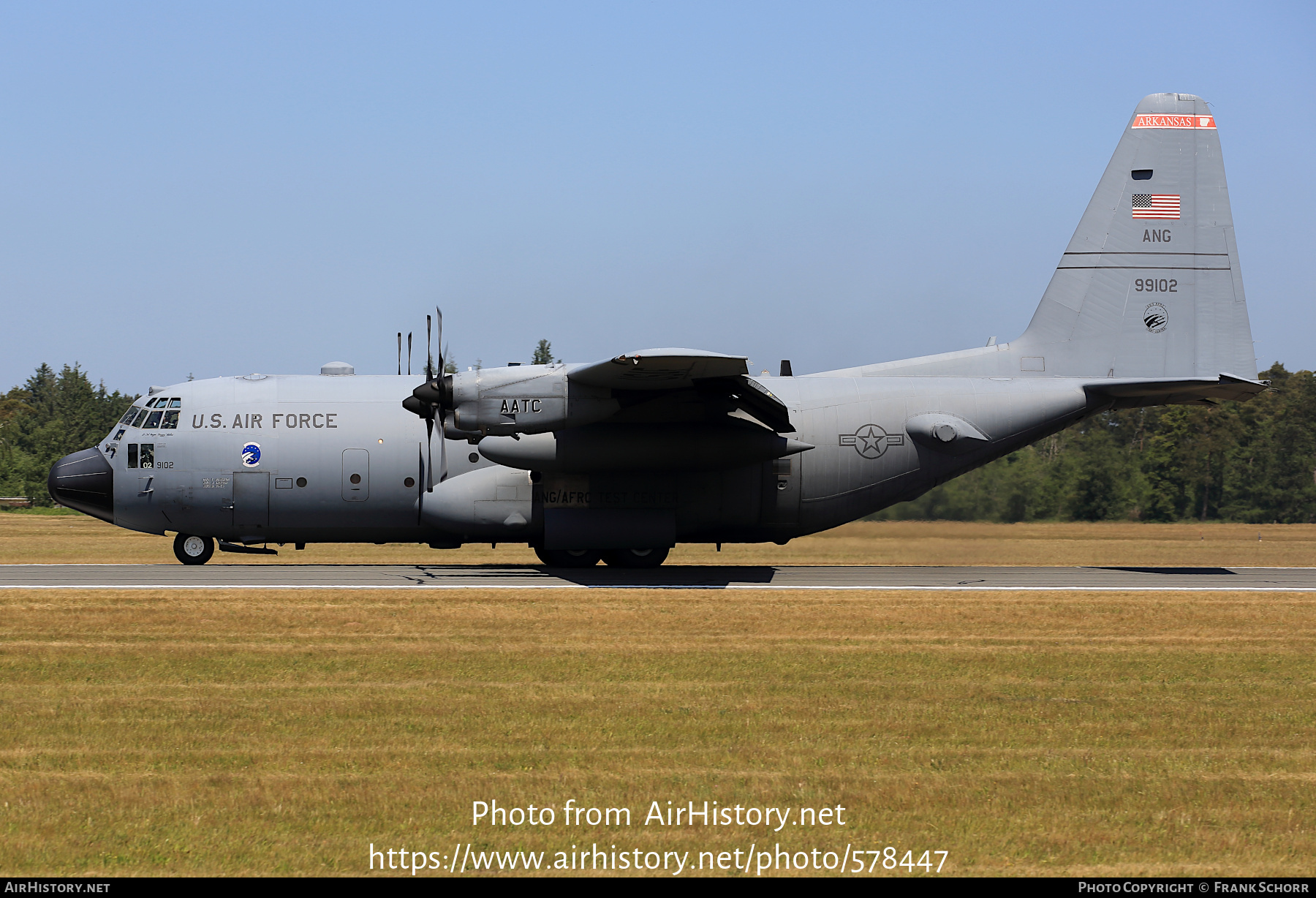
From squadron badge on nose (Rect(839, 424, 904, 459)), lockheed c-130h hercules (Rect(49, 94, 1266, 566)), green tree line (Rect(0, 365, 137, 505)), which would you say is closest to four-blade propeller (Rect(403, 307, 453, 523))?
lockheed c-130h hercules (Rect(49, 94, 1266, 566))

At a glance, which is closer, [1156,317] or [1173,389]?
[1173,389]

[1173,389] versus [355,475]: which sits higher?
[1173,389]

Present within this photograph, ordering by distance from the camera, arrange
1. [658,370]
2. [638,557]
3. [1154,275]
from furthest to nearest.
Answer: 1. [1154,275]
2. [638,557]
3. [658,370]

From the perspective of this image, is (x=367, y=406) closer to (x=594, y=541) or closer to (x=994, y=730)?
(x=594, y=541)

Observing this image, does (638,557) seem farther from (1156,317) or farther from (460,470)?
(1156,317)

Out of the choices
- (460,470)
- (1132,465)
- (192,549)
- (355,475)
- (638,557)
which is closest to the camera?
(355,475)

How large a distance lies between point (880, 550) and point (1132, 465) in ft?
63.7

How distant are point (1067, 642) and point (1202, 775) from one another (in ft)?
21.0

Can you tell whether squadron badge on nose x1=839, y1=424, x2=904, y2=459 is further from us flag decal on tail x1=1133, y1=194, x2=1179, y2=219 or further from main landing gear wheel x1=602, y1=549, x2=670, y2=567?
us flag decal on tail x1=1133, y1=194, x2=1179, y2=219

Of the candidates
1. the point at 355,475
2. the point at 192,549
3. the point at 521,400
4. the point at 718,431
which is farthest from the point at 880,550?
the point at 192,549

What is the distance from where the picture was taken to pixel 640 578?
2116cm

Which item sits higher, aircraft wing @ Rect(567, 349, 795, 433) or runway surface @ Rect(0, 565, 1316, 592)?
aircraft wing @ Rect(567, 349, 795, 433)

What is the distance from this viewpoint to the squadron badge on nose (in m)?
22.6

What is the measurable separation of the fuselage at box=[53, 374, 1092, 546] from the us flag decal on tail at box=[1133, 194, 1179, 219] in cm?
416
